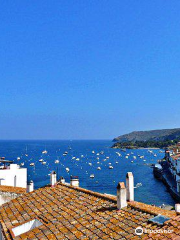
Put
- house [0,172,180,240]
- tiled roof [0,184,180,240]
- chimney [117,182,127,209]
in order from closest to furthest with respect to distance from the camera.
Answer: house [0,172,180,240] → tiled roof [0,184,180,240] → chimney [117,182,127,209]

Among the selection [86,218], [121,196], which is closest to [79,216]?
[86,218]

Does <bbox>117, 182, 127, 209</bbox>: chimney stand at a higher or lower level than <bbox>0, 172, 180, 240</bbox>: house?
higher

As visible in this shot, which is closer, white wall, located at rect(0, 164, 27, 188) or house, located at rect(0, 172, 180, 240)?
house, located at rect(0, 172, 180, 240)

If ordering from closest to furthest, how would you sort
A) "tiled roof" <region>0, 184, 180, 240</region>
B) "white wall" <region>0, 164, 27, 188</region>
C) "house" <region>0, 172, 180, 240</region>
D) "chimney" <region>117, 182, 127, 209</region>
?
1. "house" <region>0, 172, 180, 240</region>
2. "tiled roof" <region>0, 184, 180, 240</region>
3. "chimney" <region>117, 182, 127, 209</region>
4. "white wall" <region>0, 164, 27, 188</region>

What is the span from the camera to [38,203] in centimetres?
1298

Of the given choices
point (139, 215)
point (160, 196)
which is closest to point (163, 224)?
point (139, 215)

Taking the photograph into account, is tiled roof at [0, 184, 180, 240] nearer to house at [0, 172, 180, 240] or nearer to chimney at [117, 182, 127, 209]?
house at [0, 172, 180, 240]

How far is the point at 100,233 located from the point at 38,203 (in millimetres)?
5096

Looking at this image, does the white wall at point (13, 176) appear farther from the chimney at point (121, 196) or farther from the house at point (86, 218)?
the chimney at point (121, 196)

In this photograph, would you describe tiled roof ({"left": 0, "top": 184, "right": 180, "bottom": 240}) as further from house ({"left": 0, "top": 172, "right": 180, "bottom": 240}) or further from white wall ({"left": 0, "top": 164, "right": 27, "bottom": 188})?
white wall ({"left": 0, "top": 164, "right": 27, "bottom": 188})

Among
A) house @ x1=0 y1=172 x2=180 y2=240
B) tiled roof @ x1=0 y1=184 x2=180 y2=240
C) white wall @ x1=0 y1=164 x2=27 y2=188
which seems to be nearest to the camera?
house @ x1=0 y1=172 x2=180 y2=240

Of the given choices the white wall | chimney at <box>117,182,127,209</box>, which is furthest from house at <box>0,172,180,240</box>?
the white wall

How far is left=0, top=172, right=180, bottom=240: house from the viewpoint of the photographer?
8.24 m

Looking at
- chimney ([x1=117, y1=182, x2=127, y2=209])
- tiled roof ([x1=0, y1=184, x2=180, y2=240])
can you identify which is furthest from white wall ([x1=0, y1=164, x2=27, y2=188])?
chimney ([x1=117, y1=182, x2=127, y2=209])
